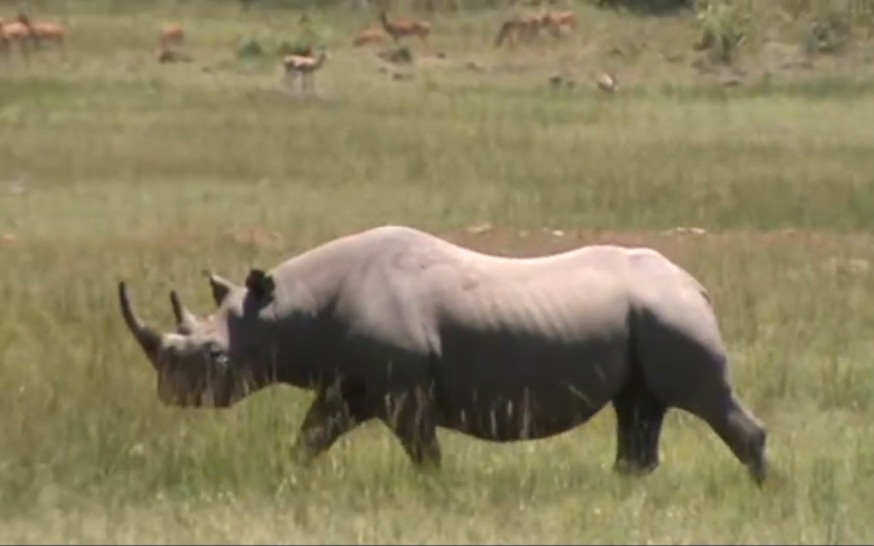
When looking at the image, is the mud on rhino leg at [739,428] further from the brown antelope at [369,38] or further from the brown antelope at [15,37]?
the brown antelope at [369,38]

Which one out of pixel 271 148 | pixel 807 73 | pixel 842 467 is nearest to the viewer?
pixel 842 467

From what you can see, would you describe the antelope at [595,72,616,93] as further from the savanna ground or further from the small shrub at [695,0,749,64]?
the small shrub at [695,0,749,64]

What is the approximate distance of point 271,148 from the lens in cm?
2553

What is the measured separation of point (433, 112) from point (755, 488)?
20.7m

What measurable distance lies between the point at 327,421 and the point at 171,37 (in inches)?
1258

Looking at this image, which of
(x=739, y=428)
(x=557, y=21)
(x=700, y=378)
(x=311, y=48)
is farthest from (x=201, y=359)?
(x=557, y=21)

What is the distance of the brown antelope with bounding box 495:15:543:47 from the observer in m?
44.0

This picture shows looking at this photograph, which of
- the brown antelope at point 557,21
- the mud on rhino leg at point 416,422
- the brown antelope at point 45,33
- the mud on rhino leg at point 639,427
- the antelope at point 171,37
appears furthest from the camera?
the brown antelope at point 557,21

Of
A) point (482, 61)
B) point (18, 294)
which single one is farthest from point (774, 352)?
point (482, 61)

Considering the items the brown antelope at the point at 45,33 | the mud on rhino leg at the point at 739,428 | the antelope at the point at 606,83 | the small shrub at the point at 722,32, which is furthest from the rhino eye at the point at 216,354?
the small shrub at the point at 722,32

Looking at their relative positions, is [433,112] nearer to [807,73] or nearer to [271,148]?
[271,148]

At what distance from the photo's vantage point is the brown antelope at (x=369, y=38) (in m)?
43.5

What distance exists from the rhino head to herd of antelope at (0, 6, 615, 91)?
76.9 ft

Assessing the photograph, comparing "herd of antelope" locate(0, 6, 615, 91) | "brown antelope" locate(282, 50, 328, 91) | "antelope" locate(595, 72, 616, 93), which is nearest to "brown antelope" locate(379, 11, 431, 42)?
"herd of antelope" locate(0, 6, 615, 91)
